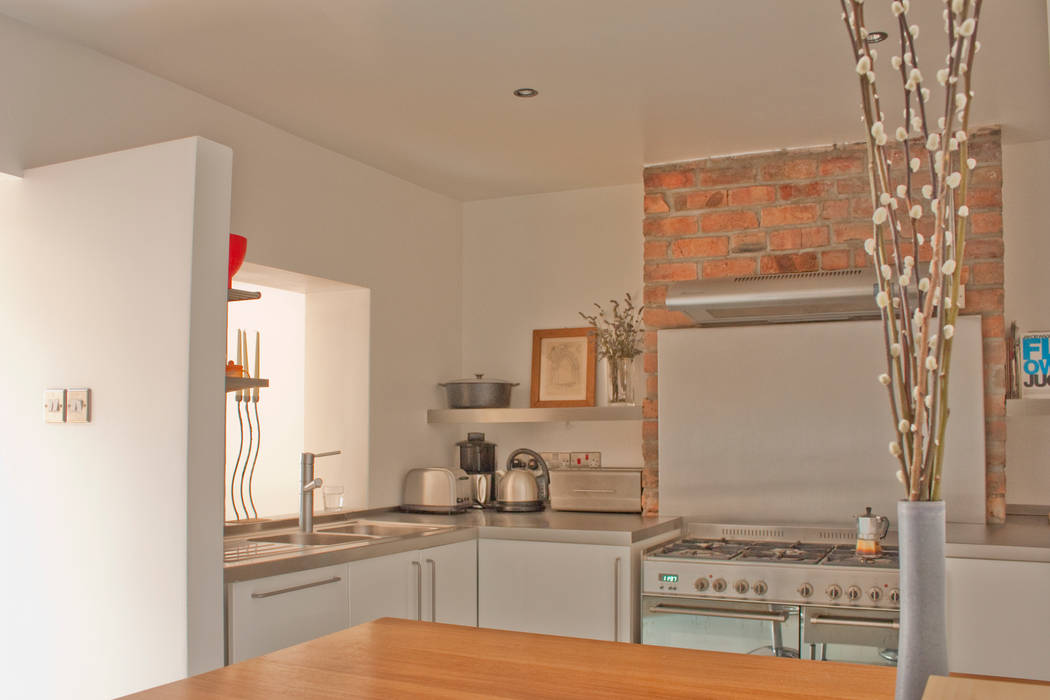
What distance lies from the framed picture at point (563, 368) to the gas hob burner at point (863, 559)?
1.42 metres

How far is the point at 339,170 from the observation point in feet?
13.0

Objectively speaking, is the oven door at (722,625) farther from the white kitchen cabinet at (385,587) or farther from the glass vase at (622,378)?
the glass vase at (622,378)

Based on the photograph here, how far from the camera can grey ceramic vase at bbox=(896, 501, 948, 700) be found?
0.92 meters

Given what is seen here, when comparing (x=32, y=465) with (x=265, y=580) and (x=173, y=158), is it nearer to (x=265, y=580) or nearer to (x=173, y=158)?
(x=265, y=580)

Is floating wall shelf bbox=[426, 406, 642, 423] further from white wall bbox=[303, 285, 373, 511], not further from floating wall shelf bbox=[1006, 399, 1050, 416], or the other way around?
floating wall shelf bbox=[1006, 399, 1050, 416]

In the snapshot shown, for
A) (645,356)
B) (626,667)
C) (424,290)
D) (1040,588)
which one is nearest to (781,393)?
(645,356)

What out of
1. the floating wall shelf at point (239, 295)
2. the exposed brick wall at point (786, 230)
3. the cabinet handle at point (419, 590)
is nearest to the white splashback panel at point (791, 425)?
the exposed brick wall at point (786, 230)

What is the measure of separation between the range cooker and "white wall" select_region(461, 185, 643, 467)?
3.71ft

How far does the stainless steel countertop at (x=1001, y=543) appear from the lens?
298 cm

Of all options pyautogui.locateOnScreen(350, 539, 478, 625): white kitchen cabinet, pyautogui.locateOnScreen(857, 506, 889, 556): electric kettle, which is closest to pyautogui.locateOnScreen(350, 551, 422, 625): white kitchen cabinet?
pyautogui.locateOnScreen(350, 539, 478, 625): white kitchen cabinet

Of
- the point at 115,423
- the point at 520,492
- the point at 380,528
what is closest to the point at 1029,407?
the point at 520,492

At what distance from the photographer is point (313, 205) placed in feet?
12.4

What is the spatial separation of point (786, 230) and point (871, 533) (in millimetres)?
1314

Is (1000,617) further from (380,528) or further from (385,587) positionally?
(380,528)
